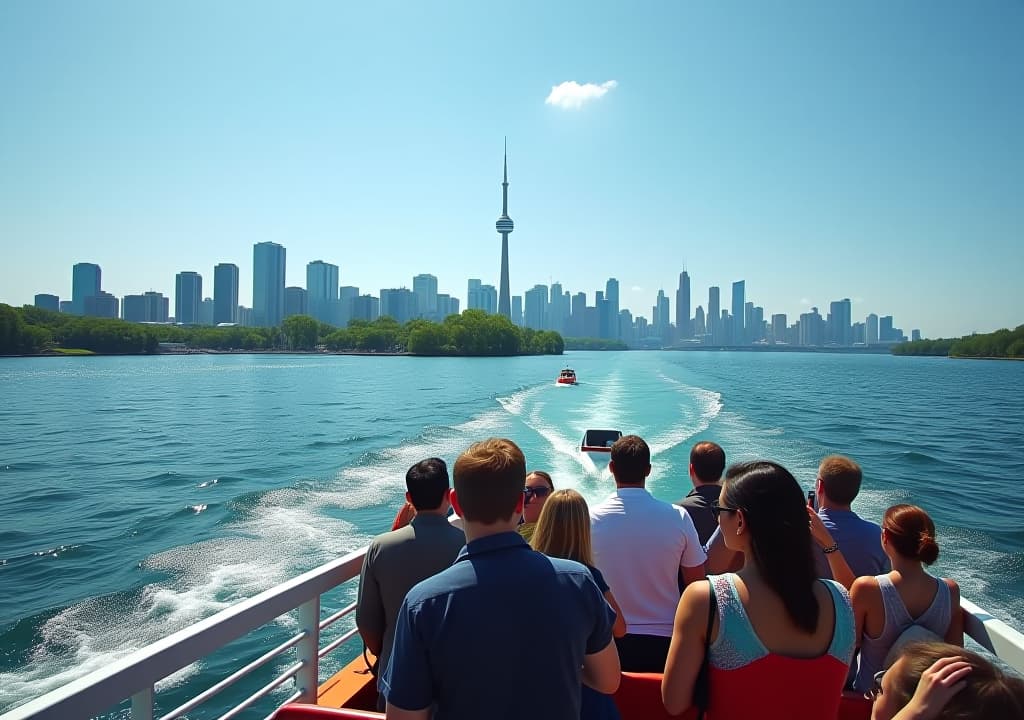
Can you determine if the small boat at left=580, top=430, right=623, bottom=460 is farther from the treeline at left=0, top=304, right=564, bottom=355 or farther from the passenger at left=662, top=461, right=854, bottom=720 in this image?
the treeline at left=0, top=304, right=564, bottom=355

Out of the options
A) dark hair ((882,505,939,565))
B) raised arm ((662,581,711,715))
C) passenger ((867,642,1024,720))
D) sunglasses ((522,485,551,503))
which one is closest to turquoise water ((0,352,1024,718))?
sunglasses ((522,485,551,503))

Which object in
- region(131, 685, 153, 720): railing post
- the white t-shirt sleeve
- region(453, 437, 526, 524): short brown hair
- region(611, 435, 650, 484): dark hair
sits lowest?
region(131, 685, 153, 720): railing post

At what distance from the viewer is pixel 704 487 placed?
463 centimetres

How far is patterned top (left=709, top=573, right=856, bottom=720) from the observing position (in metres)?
2.03

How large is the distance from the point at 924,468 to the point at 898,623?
21916 millimetres

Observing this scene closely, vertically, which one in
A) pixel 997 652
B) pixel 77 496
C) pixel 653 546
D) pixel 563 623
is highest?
pixel 563 623

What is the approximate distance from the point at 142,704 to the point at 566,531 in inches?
70.9

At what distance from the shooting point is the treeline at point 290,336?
122 m

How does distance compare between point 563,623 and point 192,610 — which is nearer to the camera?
point 563,623

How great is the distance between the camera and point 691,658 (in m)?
2.12

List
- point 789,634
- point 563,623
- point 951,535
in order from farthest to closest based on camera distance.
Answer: point 951,535, point 789,634, point 563,623

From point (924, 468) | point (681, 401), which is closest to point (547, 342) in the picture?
point (681, 401)

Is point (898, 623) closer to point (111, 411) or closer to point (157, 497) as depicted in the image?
point (157, 497)

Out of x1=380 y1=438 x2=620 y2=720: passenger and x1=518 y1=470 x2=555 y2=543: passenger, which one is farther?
x1=518 y1=470 x2=555 y2=543: passenger
